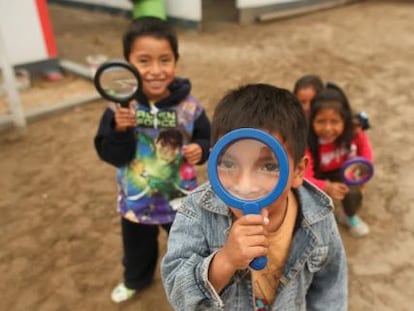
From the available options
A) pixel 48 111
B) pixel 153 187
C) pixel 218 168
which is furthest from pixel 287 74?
pixel 218 168

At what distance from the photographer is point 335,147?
2537mm

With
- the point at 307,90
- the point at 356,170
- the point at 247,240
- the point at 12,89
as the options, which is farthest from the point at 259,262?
the point at 12,89

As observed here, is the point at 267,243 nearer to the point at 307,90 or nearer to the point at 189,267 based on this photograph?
the point at 189,267

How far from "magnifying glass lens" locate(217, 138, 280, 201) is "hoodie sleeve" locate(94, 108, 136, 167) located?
0.93 metres

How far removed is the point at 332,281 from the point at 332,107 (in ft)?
4.54

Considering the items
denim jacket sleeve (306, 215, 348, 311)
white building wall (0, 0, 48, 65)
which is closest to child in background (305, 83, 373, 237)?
denim jacket sleeve (306, 215, 348, 311)

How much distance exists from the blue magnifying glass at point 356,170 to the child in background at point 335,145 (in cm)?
5

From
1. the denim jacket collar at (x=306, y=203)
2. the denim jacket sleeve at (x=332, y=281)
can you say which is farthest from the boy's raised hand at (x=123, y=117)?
the denim jacket sleeve at (x=332, y=281)

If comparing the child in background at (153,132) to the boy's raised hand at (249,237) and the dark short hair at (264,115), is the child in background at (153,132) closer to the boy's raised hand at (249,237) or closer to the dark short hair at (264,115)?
the dark short hair at (264,115)

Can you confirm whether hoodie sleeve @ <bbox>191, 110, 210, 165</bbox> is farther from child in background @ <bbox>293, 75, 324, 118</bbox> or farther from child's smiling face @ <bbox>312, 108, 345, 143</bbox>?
child in background @ <bbox>293, 75, 324, 118</bbox>

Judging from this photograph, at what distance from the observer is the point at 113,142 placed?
5.62 ft

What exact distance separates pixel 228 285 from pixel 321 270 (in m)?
0.30

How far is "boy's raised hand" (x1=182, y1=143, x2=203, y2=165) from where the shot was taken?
1729 millimetres

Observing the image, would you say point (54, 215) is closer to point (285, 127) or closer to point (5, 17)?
point (285, 127)
